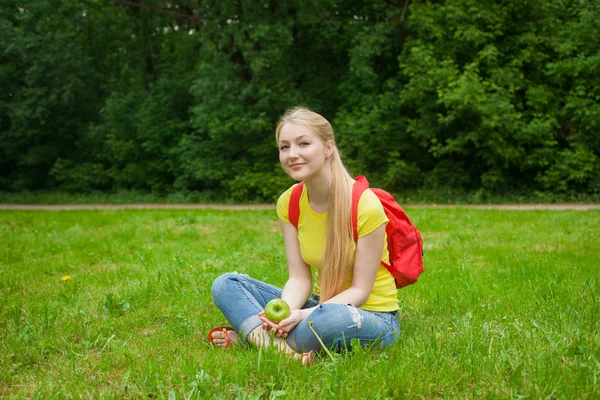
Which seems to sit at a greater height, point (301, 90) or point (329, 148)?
point (301, 90)

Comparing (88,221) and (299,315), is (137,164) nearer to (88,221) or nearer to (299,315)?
(88,221)

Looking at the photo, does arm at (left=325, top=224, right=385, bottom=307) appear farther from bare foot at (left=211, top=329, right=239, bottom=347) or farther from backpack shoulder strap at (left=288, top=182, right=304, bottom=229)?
bare foot at (left=211, top=329, right=239, bottom=347)

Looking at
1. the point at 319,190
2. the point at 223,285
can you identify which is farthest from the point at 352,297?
the point at 223,285

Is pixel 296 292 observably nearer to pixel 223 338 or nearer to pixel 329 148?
pixel 223 338

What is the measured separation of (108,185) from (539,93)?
15981 mm

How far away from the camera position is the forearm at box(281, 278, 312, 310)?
3.47 meters

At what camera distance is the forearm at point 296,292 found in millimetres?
3469

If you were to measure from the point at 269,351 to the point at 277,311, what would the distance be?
0.71ft

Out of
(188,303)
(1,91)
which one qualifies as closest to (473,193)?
(188,303)

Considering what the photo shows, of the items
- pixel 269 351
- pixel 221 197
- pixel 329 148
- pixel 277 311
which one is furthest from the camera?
pixel 221 197

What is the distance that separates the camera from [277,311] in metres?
3.11

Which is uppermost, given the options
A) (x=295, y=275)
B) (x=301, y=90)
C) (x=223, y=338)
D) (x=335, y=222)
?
(x=301, y=90)

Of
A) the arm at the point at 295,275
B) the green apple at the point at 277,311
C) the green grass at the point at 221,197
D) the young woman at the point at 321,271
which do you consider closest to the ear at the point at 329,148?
the young woman at the point at 321,271

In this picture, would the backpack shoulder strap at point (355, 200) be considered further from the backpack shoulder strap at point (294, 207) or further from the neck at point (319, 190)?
the backpack shoulder strap at point (294, 207)
